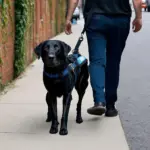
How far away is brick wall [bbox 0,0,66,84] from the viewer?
8.41 m

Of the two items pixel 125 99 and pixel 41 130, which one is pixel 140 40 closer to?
pixel 125 99

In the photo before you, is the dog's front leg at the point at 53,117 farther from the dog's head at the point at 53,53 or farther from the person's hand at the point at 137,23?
the person's hand at the point at 137,23

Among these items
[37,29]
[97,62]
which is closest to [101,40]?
[97,62]

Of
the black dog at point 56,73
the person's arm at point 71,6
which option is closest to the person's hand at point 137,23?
the person's arm at point 71,6

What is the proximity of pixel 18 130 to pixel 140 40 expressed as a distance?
43.2 ft

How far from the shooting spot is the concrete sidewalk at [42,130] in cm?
515

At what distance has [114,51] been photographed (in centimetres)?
599

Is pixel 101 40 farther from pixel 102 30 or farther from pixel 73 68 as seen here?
pixel 73 68

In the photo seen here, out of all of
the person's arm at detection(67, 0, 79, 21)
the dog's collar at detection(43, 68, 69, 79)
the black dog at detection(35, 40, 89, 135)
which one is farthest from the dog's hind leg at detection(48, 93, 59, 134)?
the person's arm at detection(67, 0, 79, 21)

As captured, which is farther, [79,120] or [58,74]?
[79,120]

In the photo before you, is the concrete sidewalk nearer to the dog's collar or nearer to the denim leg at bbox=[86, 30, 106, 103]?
the denim leg at bbox=[86, 30, 106, 103]

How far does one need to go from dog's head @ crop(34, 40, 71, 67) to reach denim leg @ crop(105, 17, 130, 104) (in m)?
0.74

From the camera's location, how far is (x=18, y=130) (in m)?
5.67

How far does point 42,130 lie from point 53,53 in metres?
1.03
